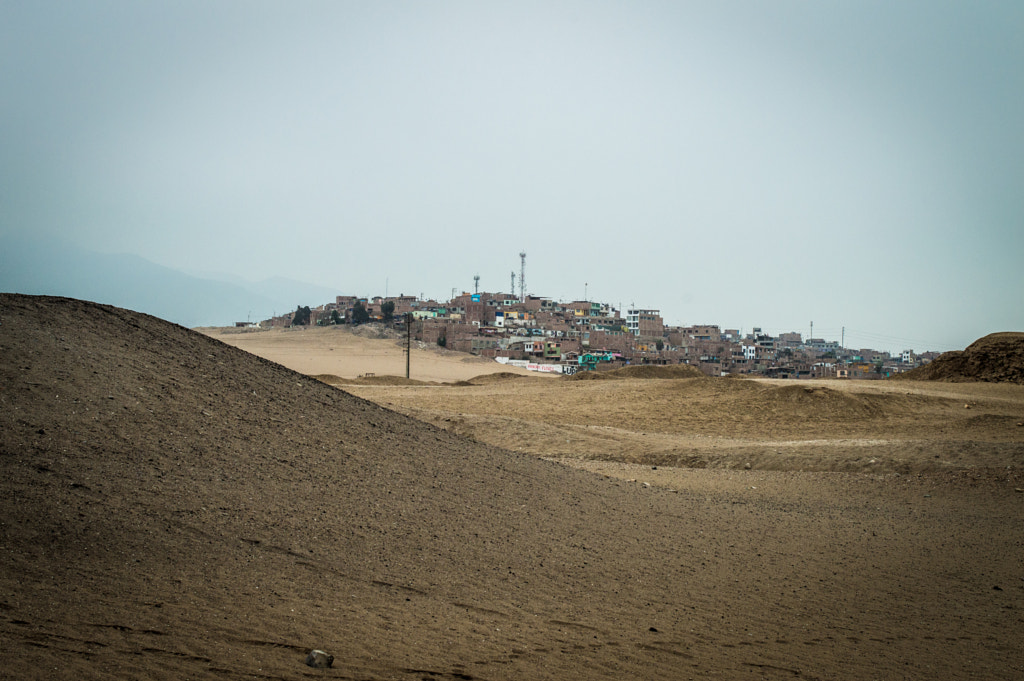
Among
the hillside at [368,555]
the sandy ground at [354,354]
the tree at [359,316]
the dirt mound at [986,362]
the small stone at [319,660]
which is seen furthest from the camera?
the tree at [359,316]

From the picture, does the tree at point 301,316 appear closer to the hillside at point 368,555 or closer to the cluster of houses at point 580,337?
the cluster of houses at point 580,337

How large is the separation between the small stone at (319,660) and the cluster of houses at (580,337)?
80926 millimetres

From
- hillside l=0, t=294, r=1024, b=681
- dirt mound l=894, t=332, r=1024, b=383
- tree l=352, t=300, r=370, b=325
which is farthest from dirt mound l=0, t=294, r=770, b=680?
tree l=352, t=300, r=370, b=325

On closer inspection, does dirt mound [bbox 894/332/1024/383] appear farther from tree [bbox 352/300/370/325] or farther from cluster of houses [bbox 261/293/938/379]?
tree [bbox 352/300/370/325]

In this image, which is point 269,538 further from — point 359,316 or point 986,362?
point 359,316

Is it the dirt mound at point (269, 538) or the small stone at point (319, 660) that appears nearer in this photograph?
the small stone at point (319, 660)

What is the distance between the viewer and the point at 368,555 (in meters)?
6.89

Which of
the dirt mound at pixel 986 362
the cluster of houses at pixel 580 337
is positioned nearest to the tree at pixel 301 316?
the cluster of houses at pixel 580 337

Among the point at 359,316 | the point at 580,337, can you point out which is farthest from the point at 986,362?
the point at 359,316

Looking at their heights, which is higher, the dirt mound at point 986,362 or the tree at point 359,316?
the tree at point 359,316

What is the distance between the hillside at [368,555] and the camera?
5164mm

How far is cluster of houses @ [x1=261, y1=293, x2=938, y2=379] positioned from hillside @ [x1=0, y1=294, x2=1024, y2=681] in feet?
248

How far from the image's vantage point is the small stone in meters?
4.86

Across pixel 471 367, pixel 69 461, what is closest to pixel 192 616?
pixel 69 461
